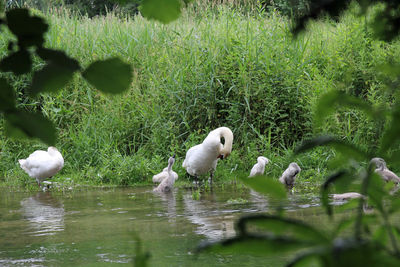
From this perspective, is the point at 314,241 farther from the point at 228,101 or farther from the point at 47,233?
the point at 228,101

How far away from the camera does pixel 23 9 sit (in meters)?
0.52

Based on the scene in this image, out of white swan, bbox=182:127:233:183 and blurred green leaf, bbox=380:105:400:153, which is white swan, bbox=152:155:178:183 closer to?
white swan, bbox=182:127:233:183

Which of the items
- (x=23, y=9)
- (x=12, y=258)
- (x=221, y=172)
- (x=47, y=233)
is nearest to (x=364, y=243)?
(x=23, y=9)

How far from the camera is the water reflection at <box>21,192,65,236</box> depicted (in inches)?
201

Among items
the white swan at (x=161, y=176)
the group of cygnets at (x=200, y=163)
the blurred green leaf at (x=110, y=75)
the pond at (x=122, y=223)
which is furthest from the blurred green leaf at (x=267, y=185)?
the white swan at (x=161, y=176)

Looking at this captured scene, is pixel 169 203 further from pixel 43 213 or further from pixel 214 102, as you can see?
pixel 214 102

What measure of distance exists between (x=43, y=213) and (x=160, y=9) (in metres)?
5.48

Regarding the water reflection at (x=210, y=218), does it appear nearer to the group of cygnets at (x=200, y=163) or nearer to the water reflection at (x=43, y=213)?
the group of cygnets at (x=200, y=163)

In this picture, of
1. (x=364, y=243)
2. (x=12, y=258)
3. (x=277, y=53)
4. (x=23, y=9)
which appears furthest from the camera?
(x=277, y=53)

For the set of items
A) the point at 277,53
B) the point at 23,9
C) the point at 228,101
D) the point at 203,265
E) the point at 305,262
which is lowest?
the point at 203,265

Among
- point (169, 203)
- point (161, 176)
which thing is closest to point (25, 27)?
point (169, 203)

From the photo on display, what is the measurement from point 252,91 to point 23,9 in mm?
7809

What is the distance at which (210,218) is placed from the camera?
208 inches

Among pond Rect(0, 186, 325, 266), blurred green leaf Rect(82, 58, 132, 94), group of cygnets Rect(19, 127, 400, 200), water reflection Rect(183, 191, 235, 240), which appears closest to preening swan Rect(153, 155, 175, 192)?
group of cygnets Rect(19, 127, 400, 200)
